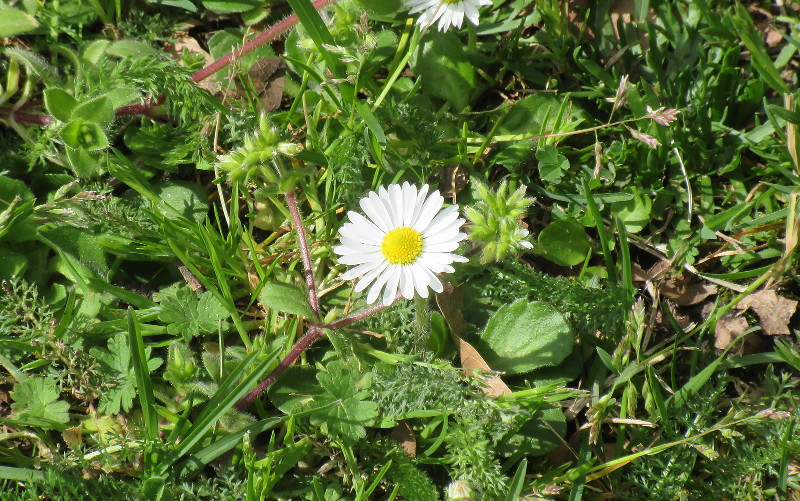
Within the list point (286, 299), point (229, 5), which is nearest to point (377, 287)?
point (286, 299)

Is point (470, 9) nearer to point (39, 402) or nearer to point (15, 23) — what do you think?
point (15, 23)

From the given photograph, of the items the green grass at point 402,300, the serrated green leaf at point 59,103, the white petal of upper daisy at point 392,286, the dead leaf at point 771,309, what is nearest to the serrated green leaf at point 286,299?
the green grass at point 402,300

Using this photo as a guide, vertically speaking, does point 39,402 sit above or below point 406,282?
below

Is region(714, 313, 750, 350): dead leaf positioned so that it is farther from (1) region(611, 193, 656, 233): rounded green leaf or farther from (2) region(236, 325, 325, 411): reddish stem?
(2) region(236, 325, 325, 411): reddish stem

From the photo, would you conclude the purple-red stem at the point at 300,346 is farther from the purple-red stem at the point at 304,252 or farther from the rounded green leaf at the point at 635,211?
the rounded green leaf at the point at 635,211

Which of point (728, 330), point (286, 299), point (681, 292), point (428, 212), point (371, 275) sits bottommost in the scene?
point (728, 330)

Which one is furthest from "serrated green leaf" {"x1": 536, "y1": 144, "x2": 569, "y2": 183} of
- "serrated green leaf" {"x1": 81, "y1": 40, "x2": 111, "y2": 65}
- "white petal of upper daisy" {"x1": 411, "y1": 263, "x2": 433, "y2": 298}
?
"serrated green leaf" {"x1": 81, "y1": 40, "x2": 111, "y2": 65}
